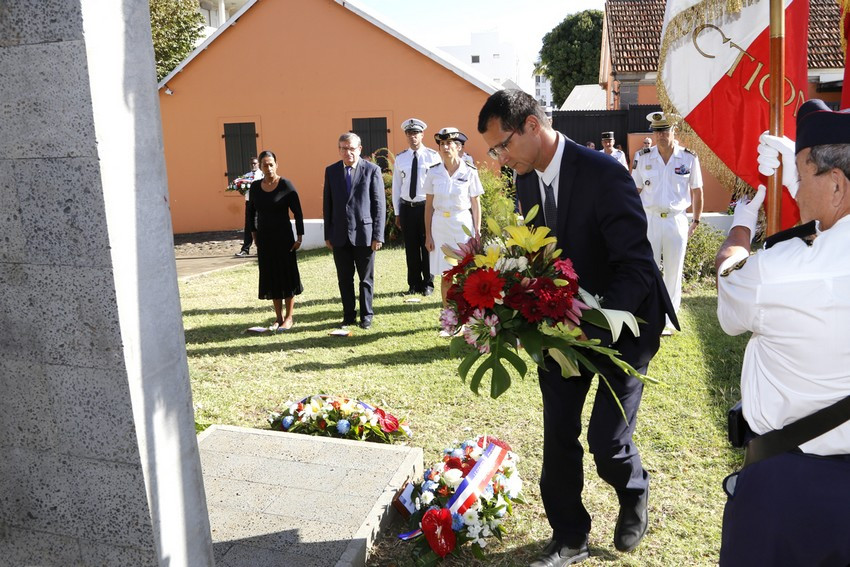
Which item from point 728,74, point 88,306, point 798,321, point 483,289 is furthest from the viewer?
point 728,74

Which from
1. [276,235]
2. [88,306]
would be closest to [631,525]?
[88,306]

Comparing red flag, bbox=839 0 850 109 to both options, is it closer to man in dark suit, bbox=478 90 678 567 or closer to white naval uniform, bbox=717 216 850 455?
man in dark suit, bbox=478 90 678 567

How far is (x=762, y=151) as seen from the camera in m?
2.57

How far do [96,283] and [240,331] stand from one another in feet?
20.7

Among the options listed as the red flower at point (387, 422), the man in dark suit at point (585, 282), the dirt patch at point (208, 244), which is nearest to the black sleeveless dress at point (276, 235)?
the red flower at point (387, 422)

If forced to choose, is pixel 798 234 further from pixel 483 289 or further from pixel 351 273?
pixel 351 273

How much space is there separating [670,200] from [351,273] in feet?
12.3

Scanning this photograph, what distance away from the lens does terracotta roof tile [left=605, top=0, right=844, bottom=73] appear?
62.7ft

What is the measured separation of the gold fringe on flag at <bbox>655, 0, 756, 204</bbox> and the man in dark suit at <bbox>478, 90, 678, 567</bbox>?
2.48 ft

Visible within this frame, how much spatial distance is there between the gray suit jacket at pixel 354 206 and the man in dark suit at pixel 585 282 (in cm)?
490

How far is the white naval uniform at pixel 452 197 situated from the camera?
8.30m

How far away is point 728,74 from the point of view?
3381mm

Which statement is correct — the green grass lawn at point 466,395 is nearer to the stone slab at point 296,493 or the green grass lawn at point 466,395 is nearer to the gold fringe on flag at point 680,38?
the stone slab at point 296,493

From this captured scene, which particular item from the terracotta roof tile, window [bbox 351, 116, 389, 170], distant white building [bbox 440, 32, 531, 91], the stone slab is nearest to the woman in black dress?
the stone slab
